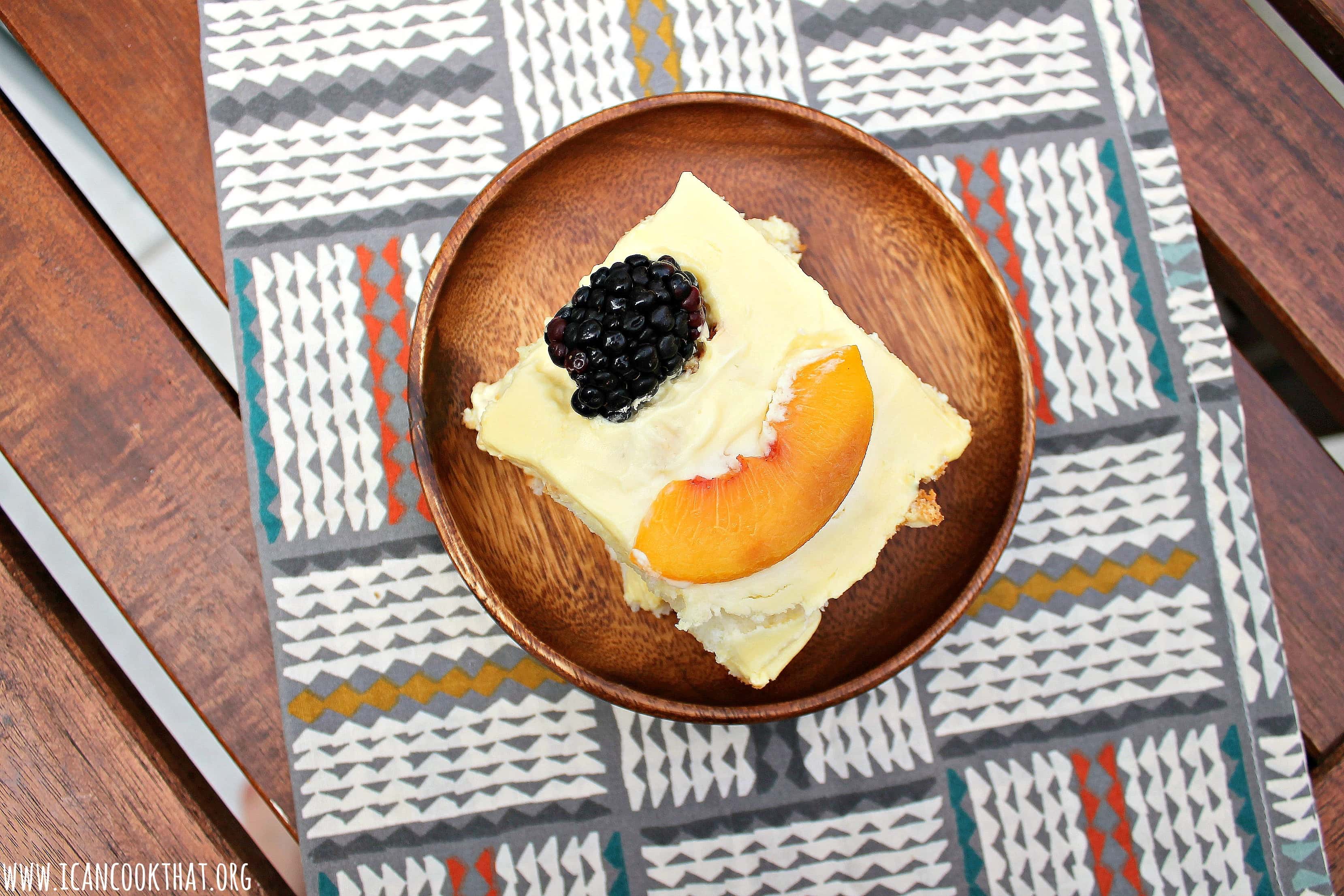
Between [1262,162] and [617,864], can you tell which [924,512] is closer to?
[617,864]

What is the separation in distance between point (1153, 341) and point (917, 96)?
0.44 meters

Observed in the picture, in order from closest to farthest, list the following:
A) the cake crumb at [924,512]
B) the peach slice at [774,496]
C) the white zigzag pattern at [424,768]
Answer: the peach slice at [774,496] < the cake crumb at [924,512] < the white zigzag pattern at [424,768]

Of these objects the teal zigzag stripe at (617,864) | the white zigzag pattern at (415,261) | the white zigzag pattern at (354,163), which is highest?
the white zigzag pattern at (354,163)

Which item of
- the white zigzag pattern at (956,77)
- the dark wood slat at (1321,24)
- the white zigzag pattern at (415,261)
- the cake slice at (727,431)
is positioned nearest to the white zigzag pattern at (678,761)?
the cake slice at (727,431)

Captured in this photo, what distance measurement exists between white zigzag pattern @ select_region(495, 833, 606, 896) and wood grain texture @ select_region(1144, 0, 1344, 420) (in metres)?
1.12

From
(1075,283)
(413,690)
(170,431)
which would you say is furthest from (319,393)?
(1075,283)

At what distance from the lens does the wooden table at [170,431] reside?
99 centimetres

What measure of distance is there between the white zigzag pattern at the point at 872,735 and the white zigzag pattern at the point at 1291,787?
0.43m

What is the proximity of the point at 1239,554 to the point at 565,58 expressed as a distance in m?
1.07

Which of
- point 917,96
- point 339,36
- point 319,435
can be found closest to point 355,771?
point 319,435

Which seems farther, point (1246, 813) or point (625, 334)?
point (1246, 813)

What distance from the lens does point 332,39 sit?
1032 mm

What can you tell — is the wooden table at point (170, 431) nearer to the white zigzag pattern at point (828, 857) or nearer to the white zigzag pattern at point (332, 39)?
the white zigzag pattern at point (332, 39)

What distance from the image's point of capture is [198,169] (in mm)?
1028
